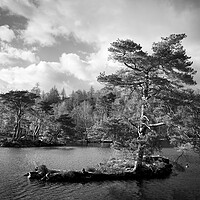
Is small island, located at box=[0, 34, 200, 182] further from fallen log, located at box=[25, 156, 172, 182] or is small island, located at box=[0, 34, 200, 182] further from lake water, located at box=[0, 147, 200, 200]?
lake water, located at box=[0, 147, 200, 200]

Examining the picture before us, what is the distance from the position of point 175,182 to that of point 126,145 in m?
5.47

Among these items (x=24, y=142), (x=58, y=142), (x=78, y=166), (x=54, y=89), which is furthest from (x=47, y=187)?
(x=54, y=89)

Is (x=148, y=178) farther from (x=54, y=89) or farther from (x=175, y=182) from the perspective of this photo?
(x=54, y=89)

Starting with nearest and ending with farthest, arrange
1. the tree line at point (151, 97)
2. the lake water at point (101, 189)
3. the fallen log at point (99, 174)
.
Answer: the lake water at point (101, 189), the tree line at point (151, 97), the fallen log at point (99, 174)

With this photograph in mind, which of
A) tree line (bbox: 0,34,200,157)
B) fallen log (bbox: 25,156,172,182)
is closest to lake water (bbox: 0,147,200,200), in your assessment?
fallen log (bbox: 25,156,172,182)

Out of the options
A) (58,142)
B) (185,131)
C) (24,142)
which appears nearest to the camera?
(185,131)

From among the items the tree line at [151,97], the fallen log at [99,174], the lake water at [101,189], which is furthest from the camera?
the fallen log at [99,174]

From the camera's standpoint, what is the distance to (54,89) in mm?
140500

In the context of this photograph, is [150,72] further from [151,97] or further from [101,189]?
[101,189]

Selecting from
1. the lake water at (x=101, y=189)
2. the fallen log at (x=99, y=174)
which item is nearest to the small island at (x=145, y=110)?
the fallen log at (x=99, y=174)

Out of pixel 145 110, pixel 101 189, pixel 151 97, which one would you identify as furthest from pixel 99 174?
pixel 151 97

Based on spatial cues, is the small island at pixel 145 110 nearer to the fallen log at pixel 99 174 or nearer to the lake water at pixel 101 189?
the fallen log at pixel 99 174

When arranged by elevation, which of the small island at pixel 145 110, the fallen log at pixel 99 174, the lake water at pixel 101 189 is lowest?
the lake water at pixel 101 189

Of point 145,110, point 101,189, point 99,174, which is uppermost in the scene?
point 145,110
